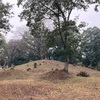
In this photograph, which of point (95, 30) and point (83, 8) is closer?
point (83, 8)

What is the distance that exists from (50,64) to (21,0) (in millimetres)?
16461

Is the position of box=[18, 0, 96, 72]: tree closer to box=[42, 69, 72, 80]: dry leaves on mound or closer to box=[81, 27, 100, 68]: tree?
box=[42, 69, 72, 80]: dry leaves on mound

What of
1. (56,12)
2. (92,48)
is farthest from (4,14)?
(92,48)

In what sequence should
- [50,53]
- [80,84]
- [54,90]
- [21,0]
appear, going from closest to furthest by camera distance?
[54,90]
[80,84]
[21,0]
[50,53]

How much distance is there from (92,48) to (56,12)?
29.9 meters

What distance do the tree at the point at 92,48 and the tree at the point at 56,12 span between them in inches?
1079

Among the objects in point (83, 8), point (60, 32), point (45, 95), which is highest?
point (83, 8)

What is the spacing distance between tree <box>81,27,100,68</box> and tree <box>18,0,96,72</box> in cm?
2740

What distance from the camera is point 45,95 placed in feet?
41.3

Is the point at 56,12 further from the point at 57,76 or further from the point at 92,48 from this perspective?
the point at 92,48

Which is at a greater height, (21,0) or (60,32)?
(21,0)

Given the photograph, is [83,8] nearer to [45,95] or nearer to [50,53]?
[45,95]

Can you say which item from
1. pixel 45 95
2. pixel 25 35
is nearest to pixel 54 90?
pixel 45 95

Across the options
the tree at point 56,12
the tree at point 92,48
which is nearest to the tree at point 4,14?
the tree at point 56,12
